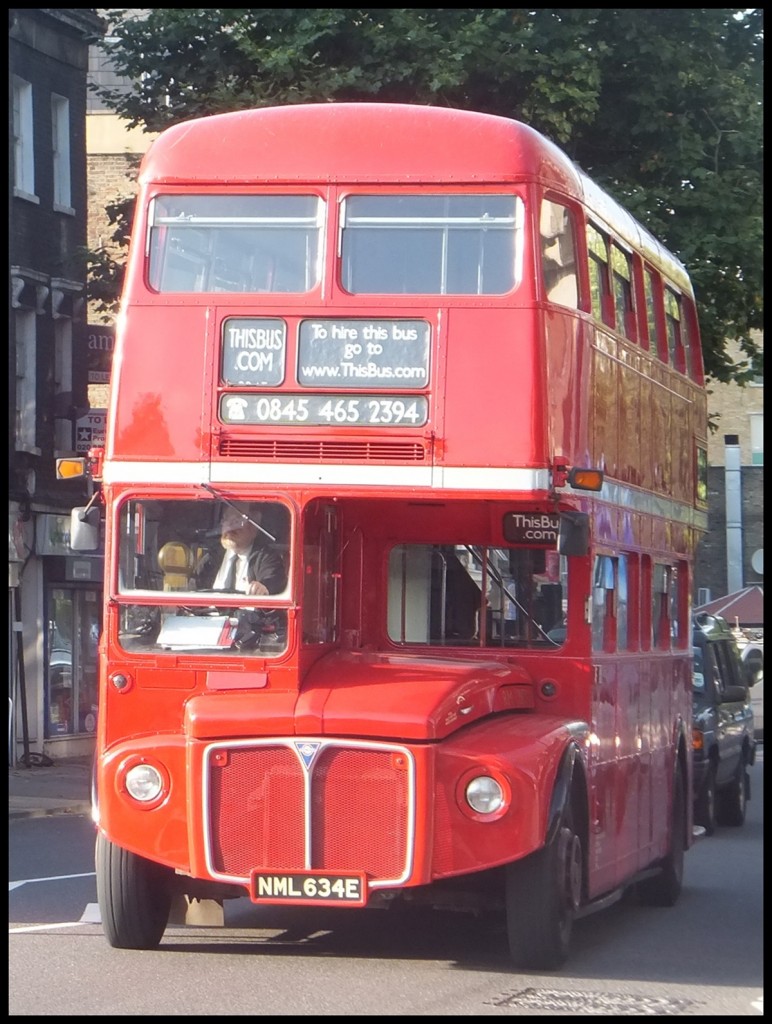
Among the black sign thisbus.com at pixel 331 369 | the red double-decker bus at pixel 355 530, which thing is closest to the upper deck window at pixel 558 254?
the red double-decker bus at pixel 355 530

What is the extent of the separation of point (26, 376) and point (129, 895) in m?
20.0

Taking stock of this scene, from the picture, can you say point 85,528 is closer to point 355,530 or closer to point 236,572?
point 236,572

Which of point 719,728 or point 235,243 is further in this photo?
point 719,728

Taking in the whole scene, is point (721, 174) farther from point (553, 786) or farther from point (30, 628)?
point (553, 786)

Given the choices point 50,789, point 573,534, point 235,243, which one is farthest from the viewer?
point 50,789

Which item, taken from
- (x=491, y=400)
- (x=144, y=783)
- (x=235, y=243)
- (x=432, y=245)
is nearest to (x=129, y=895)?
(x=144, y=783)

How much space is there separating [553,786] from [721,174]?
627 inches

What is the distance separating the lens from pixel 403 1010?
30.7 feet

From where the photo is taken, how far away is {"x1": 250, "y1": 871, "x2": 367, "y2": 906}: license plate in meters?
10.1

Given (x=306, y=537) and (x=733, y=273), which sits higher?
(x=733, y=273)

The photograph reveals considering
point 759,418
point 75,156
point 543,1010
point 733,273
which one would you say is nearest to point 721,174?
point 733,273

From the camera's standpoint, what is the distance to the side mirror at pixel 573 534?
10914mm

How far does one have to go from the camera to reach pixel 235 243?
11.4 metres

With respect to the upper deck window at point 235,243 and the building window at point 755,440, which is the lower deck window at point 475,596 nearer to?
the upper deck window at point 235,243
